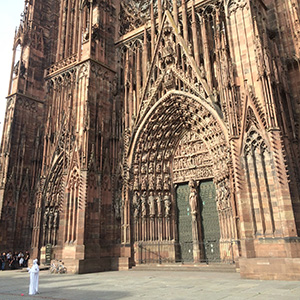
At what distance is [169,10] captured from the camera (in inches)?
789

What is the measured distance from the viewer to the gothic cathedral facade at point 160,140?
40.3 ft

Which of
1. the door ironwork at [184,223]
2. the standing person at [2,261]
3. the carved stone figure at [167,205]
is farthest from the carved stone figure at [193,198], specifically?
the standing person at [2,261]

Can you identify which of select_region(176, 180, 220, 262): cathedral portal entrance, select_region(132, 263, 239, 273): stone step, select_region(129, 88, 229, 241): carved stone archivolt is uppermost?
select_region(129, 88, 229, 241): carved stone archivolt

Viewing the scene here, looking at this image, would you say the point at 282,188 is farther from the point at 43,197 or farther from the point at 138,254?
the point at 43,197

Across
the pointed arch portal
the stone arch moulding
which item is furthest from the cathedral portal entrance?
the stone arch moulding

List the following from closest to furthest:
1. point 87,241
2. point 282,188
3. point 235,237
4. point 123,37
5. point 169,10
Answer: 1. point 282,188
2. point 235,237
3. point 87,241
4. point 169,10
5. point 123,37

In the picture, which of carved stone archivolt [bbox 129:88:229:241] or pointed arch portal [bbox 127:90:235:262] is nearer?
pointed arch portal [bbox 127:90:235:262]

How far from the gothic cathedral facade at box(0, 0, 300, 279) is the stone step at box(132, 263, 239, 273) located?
0.58 meters

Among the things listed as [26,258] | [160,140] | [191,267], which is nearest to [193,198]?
[191,267]

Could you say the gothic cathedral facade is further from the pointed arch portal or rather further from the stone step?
the stone step

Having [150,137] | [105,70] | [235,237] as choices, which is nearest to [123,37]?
[105,70]

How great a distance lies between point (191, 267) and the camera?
14719mm

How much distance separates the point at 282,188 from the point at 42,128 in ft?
57.1

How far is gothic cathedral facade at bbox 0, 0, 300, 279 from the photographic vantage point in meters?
12.3
